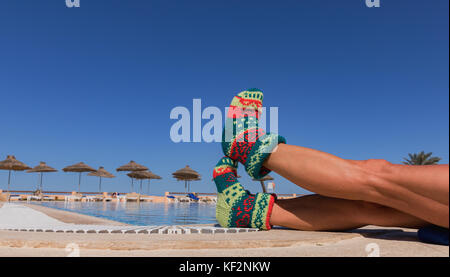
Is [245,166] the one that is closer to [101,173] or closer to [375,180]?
[375,180]

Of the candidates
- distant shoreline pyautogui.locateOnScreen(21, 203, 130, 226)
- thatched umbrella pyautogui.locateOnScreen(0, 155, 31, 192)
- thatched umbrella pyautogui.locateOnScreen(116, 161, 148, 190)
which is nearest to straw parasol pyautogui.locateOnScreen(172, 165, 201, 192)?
thatched umbrella pyautogui.locateOnScreen(116, 161, 148, 190)

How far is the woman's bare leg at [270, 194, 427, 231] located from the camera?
4.96 feet

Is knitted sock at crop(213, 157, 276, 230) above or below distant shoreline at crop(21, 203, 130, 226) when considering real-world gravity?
above

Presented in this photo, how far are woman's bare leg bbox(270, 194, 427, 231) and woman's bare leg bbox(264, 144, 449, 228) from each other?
244 mm

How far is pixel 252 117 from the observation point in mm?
Result: 1977

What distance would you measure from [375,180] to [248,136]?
763 millimetres

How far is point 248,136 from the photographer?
70.9 inches

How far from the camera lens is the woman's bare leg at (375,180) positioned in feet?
3.59

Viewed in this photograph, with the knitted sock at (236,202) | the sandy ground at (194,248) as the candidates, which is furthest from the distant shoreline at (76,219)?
the sandy ground at (194,248)

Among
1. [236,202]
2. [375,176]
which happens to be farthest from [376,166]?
[236,202]

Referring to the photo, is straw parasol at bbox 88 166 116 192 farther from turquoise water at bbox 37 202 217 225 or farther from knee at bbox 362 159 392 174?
knee at bbox 362 159 392 174

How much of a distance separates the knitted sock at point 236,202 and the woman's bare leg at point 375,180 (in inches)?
14.4
